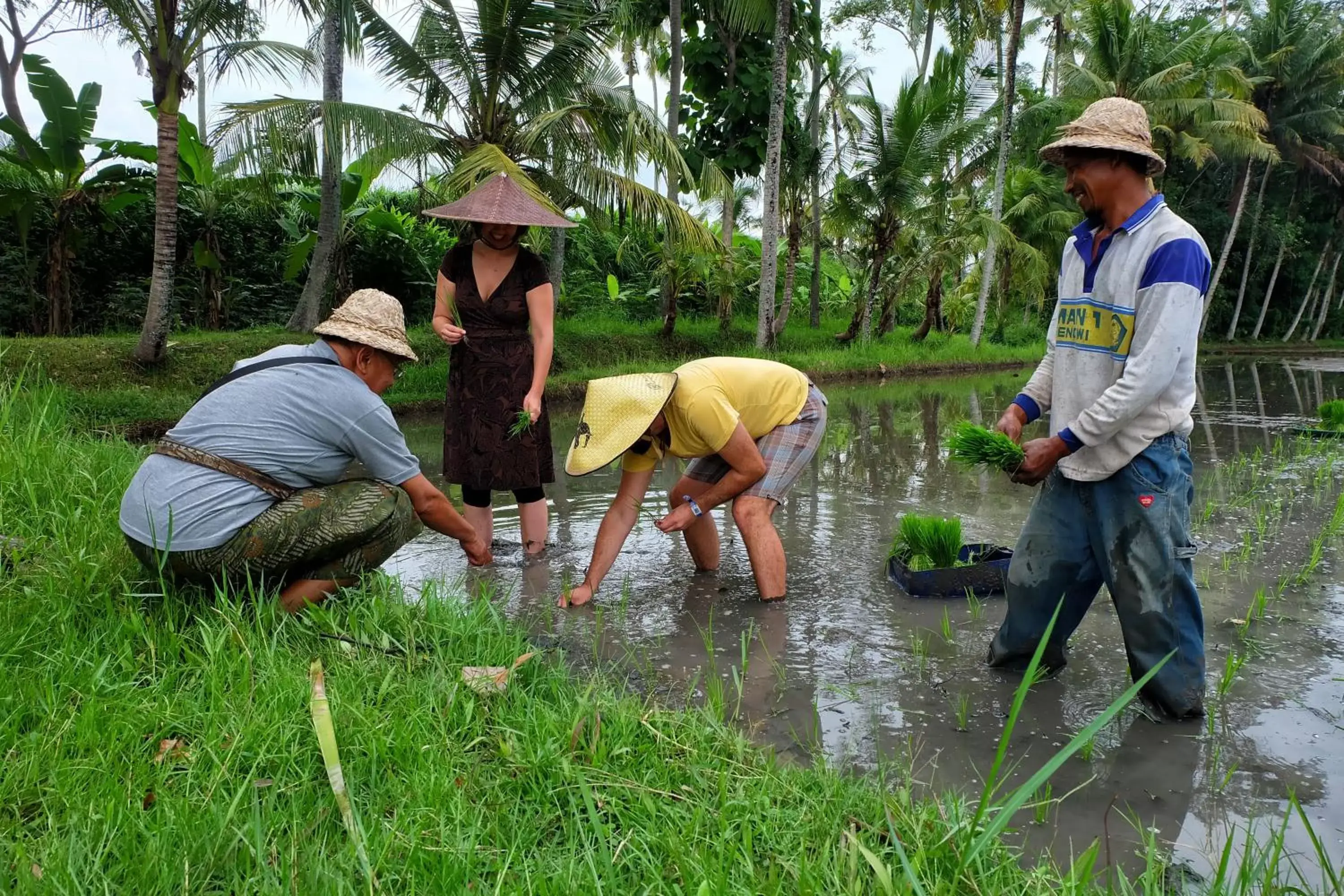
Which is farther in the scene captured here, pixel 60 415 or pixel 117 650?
pixel 60 415

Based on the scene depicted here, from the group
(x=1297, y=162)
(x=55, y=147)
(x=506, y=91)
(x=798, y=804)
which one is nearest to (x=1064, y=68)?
(x=1297, y=162)

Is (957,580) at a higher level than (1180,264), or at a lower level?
lower

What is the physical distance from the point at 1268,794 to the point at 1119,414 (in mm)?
1056

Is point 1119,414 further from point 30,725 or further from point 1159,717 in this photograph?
point 30,725

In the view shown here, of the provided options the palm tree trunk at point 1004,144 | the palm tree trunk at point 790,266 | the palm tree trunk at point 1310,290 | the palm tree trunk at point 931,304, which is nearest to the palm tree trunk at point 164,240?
the palm tree trunk at point 790,266

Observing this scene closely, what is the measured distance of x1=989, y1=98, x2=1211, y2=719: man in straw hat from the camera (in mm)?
2771

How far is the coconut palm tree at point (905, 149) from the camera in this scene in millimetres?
17859

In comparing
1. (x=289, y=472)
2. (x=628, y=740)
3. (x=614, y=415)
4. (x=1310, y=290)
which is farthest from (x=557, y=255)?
(x=1310, y=290)

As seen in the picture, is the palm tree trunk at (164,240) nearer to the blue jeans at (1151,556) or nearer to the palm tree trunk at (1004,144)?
the blue jeans at (1151,556)

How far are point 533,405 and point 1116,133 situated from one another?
2626 millimetres

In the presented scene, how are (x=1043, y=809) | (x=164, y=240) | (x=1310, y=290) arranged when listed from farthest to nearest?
1. (x=1310, y=290)
2. (x=164, y=240)
3. (x=1043, y=809)

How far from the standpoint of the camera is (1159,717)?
2938mm

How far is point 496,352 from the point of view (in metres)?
4.53

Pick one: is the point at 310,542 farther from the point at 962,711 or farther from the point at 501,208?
the point at 962,711
